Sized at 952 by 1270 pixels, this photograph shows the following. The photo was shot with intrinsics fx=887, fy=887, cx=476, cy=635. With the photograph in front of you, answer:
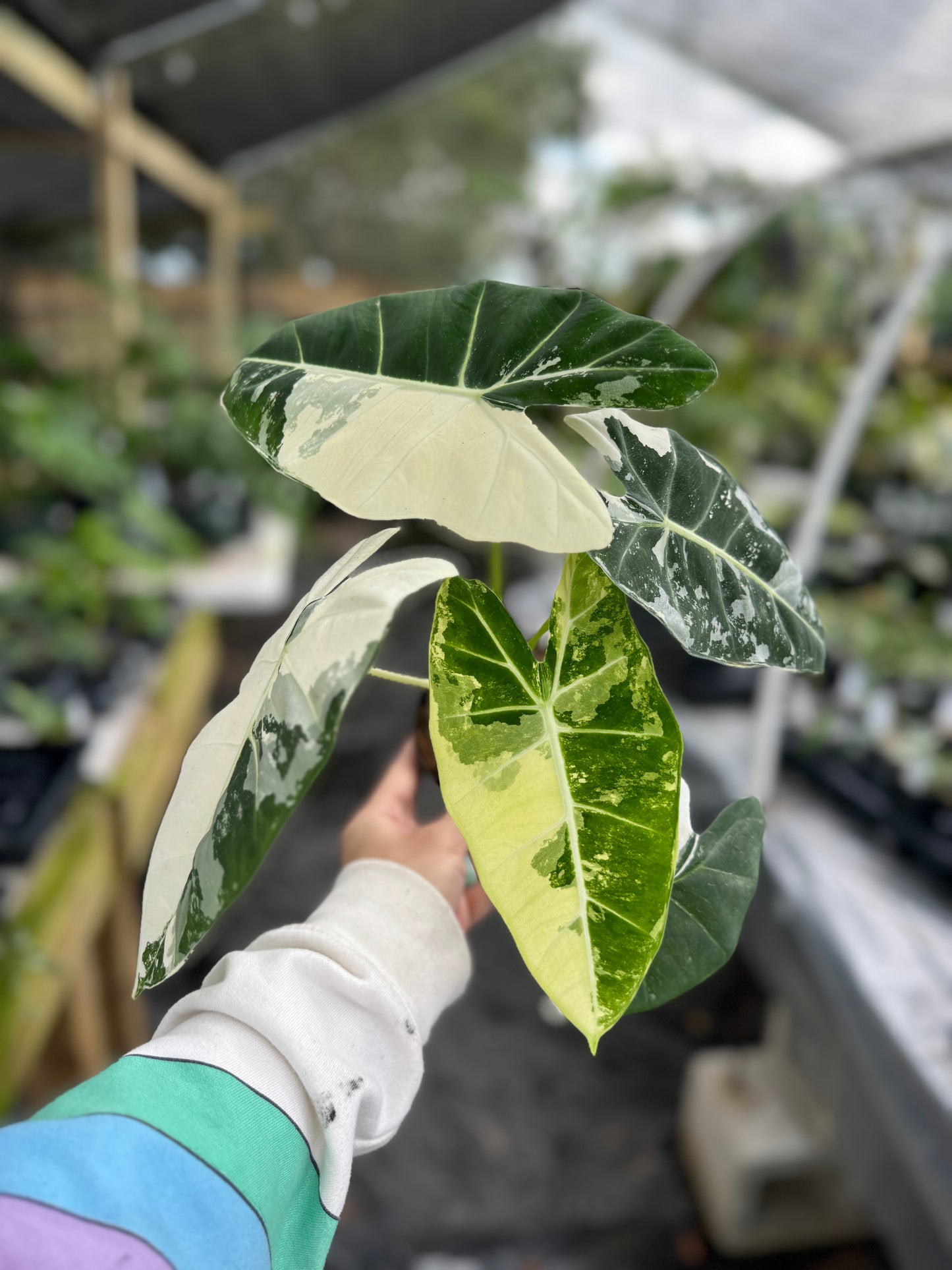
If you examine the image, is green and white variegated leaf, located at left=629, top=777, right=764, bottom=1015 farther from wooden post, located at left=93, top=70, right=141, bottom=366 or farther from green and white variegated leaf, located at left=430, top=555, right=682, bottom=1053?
wooden post, located at left=93, top=70, right=141, bottom=366

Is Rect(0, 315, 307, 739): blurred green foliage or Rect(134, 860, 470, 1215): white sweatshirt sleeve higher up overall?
Rect(134, 860, 470, 1215): white sweatshirt sleeve

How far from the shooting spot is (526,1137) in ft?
5.64

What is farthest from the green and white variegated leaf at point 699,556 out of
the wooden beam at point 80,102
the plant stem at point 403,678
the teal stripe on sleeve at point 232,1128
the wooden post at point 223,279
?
the wooden post at point 223,279

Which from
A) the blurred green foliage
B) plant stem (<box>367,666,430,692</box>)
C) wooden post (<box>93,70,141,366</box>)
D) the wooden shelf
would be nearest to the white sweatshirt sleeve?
plant stem (<box>367,666,430,692</box>)

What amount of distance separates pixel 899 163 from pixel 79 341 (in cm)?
268

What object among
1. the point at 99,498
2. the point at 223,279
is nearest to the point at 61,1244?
the point at 99,498

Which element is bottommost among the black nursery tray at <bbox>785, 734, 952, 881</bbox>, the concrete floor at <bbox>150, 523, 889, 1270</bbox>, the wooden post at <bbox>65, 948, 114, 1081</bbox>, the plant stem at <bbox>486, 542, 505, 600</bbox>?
the concrete floor at <bbox>150, 523, 889, 1270</bbox>

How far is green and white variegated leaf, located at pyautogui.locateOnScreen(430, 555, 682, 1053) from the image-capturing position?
0.32m

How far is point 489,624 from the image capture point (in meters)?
0.37

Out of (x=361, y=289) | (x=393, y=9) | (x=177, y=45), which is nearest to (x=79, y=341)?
(x=177, y=45)

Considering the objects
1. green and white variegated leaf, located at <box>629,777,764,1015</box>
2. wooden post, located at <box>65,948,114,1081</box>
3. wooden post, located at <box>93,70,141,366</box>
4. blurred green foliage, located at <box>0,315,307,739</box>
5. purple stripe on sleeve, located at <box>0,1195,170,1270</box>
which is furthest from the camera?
wooden post, located at <box>93,70,141,366</box>

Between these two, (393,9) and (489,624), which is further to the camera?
(393,9)

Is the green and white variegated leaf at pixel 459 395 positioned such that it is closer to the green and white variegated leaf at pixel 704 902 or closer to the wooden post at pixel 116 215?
the green and white variegated leaf at pixel 704 902

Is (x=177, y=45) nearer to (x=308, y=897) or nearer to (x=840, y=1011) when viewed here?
(x=308, y=897)
